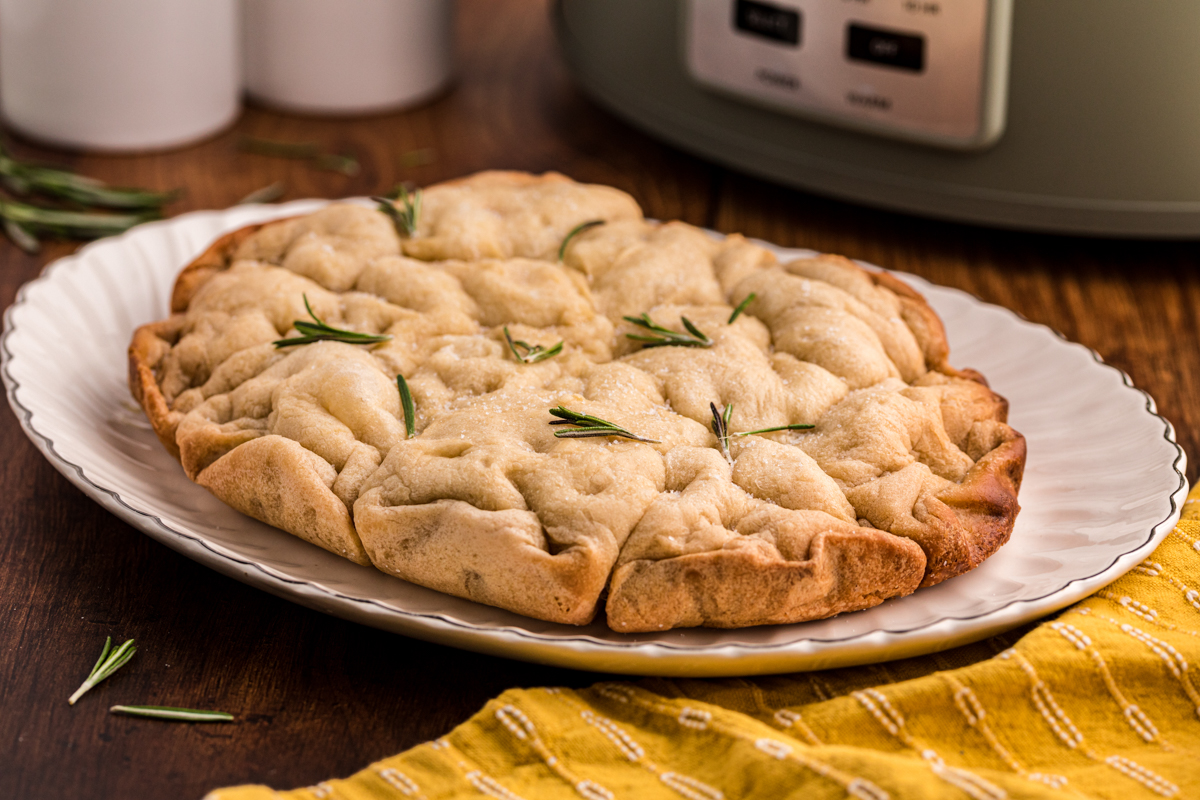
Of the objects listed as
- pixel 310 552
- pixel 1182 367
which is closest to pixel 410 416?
pixel 310 552

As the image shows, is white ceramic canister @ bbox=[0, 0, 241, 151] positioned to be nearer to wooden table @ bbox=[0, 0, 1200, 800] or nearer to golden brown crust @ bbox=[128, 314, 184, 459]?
wooden table @ bbox=[0, 0, 1200, 800]

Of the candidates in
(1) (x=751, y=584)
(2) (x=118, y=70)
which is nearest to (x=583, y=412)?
(1) (x=751, y=584)

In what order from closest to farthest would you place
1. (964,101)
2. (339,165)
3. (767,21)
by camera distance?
(964,101) → (767,21) → (339,165)

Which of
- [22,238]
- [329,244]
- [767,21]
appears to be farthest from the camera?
[22,238]

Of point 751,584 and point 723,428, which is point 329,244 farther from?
point 751,584

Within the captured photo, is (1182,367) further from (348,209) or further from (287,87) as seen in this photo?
(287,87)

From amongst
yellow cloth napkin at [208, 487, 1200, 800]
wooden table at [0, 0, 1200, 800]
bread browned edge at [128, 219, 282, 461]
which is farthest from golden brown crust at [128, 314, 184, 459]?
yellow cloth napkin at [208, 487, 1200, 800]

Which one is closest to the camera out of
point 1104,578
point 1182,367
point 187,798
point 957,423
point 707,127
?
point 187,798
